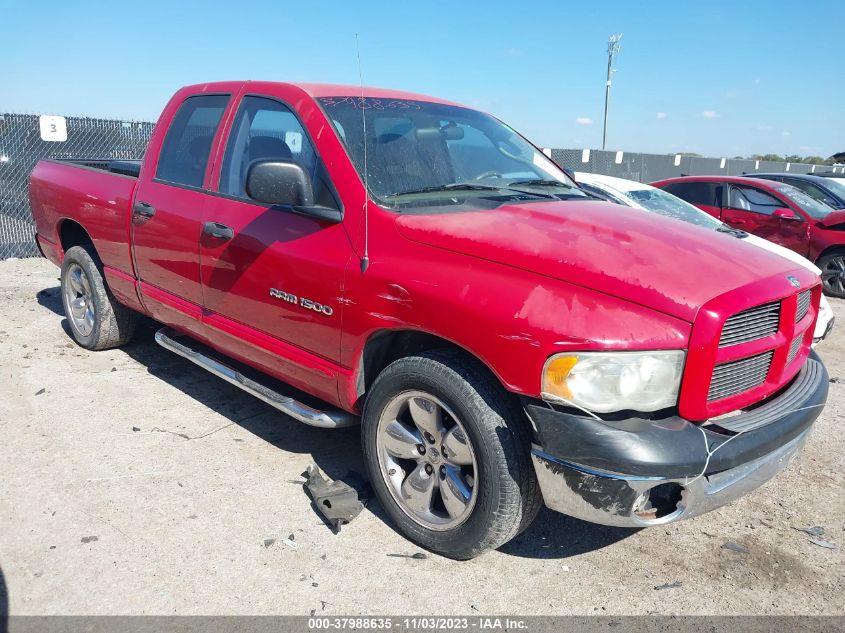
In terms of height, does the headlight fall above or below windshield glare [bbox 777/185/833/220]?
below

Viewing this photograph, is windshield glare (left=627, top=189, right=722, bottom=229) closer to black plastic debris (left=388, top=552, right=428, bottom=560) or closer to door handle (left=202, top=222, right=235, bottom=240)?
door handle (left=202, top=222, right=235, bottom=240)

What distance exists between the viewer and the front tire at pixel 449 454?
102 inches

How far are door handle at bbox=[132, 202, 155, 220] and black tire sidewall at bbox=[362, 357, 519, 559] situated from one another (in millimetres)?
2140

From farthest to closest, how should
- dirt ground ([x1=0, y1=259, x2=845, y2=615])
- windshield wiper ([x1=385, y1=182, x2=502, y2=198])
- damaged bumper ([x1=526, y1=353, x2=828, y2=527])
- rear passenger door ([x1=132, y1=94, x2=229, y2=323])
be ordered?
rear passenger door ([x1=132, y1=94, x2=229, y2=323]) < windshield wiper ([x1=385, y1=182, x2=502, y2=198]) < dirt ground ([x1=0, y1=259, x2=845, y2=615]) < damaged bumper ([x1=526, y1=353, x2=828, y2=527])

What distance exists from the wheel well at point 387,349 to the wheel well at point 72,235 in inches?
135

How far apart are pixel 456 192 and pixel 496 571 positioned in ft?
5.75

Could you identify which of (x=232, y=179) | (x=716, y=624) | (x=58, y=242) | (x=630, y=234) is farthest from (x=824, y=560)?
(x=58, y=242)

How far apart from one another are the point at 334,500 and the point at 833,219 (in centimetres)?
899

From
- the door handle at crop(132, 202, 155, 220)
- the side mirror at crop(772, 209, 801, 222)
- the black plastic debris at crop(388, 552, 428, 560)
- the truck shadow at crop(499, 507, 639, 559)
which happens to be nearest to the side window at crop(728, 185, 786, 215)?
the side mirror at crop(772, 209, 801, 222)

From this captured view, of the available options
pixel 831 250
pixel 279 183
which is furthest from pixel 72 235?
pixel 831 250

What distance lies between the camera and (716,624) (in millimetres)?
2619

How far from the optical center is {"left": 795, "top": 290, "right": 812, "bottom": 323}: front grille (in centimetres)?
294

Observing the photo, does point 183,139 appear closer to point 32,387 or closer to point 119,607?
point 32,387

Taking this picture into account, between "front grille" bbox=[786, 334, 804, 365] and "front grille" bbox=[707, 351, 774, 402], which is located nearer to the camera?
"front grille" bbox=[707, 351, 774, 402]
